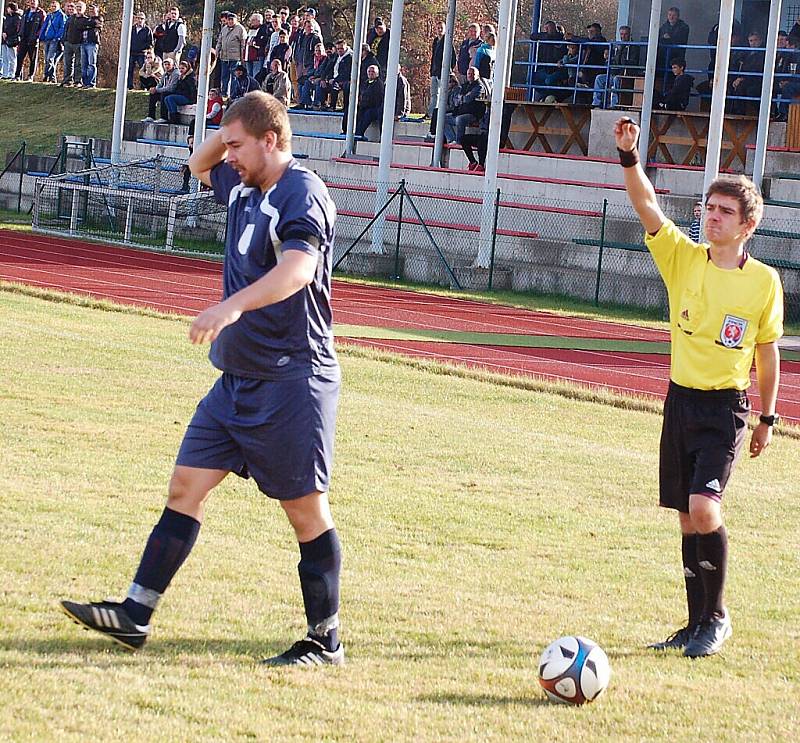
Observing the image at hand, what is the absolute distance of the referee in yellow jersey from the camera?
19.7 ft

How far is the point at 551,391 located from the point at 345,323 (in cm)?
540

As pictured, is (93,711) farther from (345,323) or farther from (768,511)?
(345,323)

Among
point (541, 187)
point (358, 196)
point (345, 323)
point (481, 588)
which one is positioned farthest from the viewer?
point (358, 196)

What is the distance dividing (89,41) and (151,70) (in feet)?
14.3

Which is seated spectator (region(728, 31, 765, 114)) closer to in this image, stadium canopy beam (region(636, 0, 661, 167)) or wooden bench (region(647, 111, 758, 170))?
wooden bench (region(647, 111, 758, 170))

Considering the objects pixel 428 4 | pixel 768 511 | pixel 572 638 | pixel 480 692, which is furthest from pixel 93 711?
pixel 428 4

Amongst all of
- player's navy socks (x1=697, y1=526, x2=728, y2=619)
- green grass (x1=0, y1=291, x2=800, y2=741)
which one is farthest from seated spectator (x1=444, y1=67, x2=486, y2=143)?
player's navy socks (x1=697, y1=526, x2=728, y2=619)

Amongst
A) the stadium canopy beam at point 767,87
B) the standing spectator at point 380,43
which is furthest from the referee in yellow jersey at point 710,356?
the standing spectator at point 380,43

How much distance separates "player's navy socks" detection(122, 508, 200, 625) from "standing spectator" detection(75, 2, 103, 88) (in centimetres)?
3739

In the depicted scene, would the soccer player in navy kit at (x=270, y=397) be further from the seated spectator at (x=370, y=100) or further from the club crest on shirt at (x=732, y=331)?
the seated spectator at (x=370, y=100)

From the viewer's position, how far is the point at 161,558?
18.0ft

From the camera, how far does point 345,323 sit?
18.8 metres

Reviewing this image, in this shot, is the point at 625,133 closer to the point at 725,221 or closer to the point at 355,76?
the point at 725,221

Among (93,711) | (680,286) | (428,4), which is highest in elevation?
(428,4)
